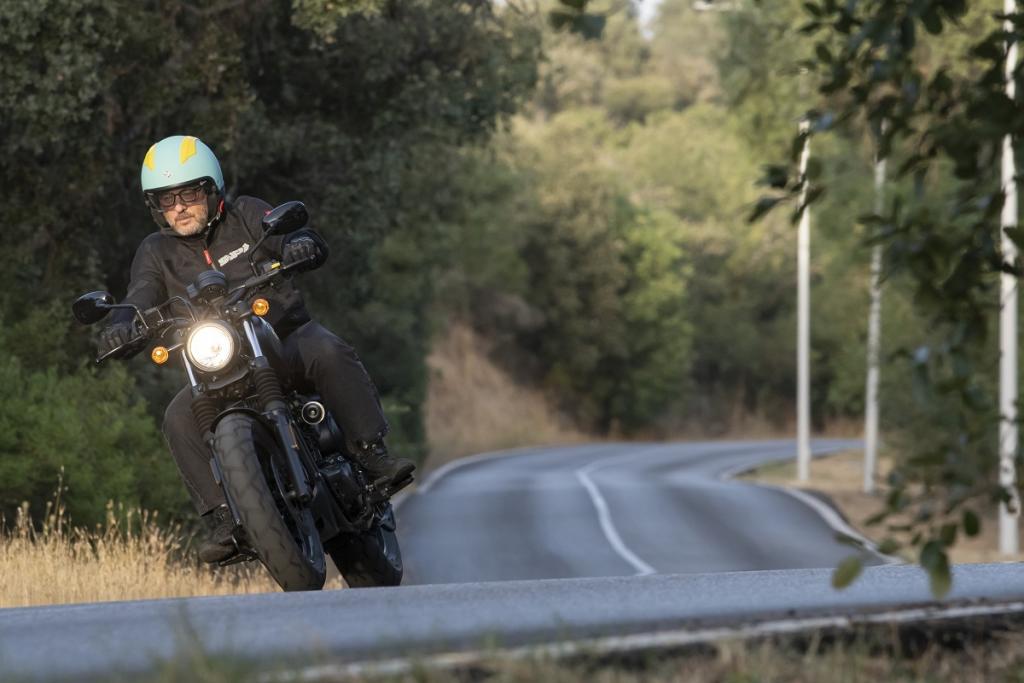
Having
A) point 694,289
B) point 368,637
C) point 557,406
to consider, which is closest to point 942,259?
point 368,637

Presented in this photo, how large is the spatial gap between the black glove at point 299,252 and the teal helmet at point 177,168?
1.62 feet

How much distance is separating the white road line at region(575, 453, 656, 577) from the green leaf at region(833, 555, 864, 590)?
15.9 metres

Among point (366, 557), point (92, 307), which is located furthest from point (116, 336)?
point (366, 557)

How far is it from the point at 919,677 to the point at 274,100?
18256 millimetres

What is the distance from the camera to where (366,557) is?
904 centimetres

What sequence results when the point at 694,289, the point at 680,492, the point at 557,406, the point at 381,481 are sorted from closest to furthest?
the point at 381,481 < the point at 680,492 < the point at 557,406 < the point at 694,289

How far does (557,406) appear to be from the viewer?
6750 centimetres

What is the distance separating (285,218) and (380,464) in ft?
4.16

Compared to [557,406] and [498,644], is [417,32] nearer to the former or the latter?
[498,644]

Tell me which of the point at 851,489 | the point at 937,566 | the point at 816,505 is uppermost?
the point at 937,566

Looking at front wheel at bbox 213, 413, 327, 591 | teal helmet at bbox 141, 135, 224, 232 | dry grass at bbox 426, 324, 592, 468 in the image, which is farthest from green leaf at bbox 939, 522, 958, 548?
dry grass at bbox 426, 324, 592, 468

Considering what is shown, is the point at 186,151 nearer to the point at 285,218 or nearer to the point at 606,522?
the point at 285,218

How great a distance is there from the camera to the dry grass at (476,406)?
57.1 meters

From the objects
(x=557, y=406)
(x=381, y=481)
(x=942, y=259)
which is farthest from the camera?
(x=557, y=406)
